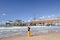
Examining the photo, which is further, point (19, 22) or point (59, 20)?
point (19, 22)

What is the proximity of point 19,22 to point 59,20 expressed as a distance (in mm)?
79198

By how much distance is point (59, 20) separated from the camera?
3541 centimetres

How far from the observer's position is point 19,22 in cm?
11338
